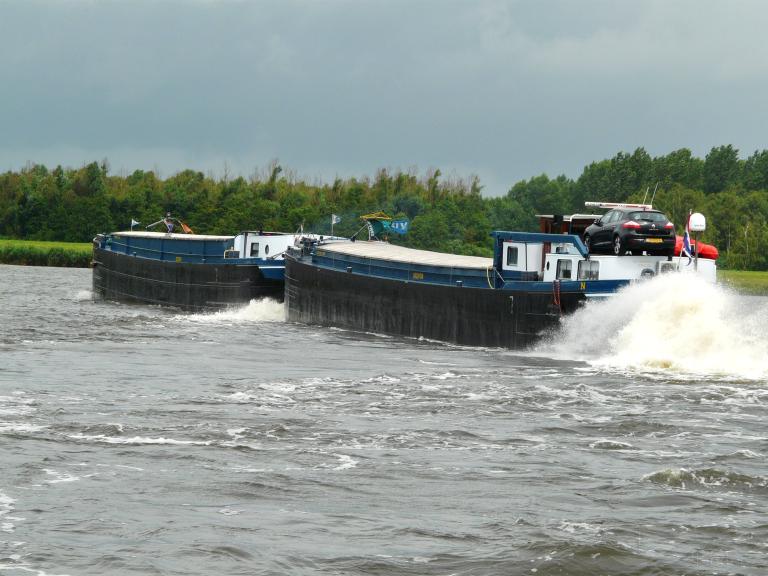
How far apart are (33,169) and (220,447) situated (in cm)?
13611

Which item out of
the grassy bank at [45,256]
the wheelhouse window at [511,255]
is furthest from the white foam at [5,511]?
the grassy bank at [45,256]

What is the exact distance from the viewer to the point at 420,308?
4472 cm

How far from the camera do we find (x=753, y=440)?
22.5 meters

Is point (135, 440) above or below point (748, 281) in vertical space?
below

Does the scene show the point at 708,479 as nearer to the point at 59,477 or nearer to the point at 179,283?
the point at 59,477

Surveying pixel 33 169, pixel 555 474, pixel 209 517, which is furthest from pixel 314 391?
pixel 33 169

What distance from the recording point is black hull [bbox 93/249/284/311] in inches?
2308

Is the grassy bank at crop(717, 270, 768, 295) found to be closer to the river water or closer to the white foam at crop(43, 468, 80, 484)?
the river water

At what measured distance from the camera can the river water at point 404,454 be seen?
15.0 metres

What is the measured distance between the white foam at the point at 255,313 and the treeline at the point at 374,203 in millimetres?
Answer: 53701

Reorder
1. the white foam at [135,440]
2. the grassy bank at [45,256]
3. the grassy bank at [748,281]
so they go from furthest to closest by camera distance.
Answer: the grassy bank at [45,256], the grassy bank at [748,281], the white foam at [135,440]

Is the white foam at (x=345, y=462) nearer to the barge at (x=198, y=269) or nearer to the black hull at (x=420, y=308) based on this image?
the black hull at (x=420, y=308)

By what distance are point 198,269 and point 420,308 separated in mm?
19415

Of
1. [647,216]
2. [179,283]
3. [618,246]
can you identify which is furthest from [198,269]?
[647,216]
